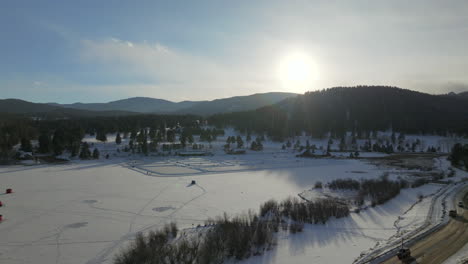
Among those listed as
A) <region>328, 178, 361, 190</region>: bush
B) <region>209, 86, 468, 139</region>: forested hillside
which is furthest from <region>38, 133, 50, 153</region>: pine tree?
<region>209, 86, 468, 139</region>: forested hillside

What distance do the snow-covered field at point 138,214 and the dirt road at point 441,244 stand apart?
2495mm

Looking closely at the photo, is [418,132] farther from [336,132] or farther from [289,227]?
[289,227]

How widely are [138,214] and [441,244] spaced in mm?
23564

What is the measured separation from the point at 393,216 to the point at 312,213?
318 inches

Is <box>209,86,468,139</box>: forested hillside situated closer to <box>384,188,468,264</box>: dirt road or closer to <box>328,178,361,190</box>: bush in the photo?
<box>328,178,361,190</box>: bush

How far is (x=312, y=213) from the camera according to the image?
23453 mm

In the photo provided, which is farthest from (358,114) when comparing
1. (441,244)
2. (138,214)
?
(138,214)

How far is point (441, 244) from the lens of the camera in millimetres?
16781

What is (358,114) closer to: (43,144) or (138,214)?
(43,144)

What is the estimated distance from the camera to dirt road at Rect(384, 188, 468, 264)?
48.4 feet

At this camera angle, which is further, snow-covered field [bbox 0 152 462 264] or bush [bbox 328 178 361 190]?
bush [bbox 328 178 361 190]

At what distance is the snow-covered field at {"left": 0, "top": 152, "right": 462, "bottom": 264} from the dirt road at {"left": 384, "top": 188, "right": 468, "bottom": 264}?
249cm

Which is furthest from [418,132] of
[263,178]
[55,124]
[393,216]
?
[55,124]

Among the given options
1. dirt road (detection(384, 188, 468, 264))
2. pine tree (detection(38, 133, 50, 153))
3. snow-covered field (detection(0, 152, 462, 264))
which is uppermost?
pine tree (detection(38, 133, 50, 153))
